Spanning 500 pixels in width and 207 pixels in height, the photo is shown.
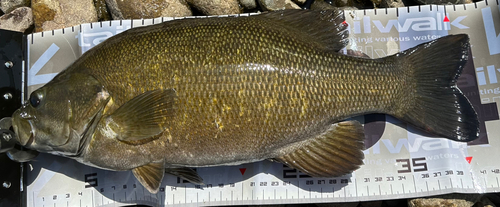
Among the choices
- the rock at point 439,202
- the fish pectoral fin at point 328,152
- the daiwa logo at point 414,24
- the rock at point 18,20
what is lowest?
the rock at point 439,202

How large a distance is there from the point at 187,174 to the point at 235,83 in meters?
0.81

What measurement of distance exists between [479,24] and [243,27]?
1.98 m

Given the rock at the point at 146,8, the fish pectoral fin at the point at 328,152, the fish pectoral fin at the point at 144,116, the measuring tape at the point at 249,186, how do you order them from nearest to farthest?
the fish pectoral fin at the point at 144,116 < the fish pectoral fin at the point at 328,152 < the measuring tape at the point at 249,186 < the rock at the point at 146,8

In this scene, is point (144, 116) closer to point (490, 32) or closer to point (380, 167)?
point (380, 167)

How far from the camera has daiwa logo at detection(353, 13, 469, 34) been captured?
8.00ft

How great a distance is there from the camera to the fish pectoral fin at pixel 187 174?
2133 mm

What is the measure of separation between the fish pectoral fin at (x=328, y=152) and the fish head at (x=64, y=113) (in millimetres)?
1264

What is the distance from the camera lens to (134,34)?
197 centimetres

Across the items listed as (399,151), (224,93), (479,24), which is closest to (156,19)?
(224,93)

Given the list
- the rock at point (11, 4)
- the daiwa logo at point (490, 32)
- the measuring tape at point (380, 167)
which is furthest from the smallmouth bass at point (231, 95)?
the rock at point (11, 4)

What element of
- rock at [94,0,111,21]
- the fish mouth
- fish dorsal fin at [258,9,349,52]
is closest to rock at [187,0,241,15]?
fish dorsal fin at [258,9,349,52]

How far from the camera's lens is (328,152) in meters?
2.06

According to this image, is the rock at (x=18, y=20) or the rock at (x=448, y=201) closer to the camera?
the rock at (x=448, y=201)

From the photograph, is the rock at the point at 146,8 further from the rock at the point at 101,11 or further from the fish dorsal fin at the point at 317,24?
the fish dorsal fin at the point at 317,24
